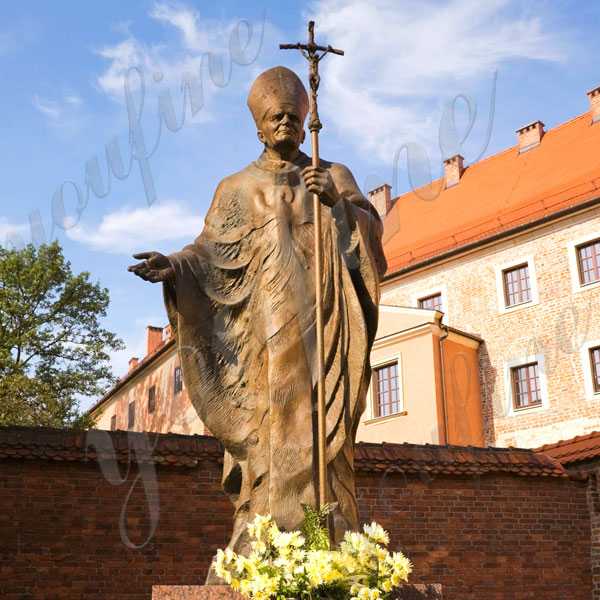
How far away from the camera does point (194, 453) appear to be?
10.7m

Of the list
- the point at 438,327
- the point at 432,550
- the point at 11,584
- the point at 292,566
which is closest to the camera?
the point at 292,566

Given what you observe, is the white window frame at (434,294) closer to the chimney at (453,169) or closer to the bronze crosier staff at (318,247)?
the chimney at (453,169)

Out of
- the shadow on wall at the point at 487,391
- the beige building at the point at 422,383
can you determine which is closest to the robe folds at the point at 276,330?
the beige building at the point at 422,383

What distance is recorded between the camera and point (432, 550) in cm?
1168

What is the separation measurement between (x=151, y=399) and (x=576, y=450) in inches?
1014

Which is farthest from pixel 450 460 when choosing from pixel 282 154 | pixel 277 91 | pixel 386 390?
pixel 386 390

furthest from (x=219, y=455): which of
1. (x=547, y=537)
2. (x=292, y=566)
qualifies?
(x=292, y=566)

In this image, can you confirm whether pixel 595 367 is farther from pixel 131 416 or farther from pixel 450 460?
pixel 131 416

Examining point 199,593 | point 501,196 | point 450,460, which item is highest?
point 501,196

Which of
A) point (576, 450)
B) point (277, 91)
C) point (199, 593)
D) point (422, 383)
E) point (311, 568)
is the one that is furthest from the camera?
point (422, 383)

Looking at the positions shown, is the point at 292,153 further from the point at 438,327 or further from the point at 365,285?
the point at 438,327

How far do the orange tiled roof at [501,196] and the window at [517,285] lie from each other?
4.17 ft

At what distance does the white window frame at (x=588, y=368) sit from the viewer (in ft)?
77.3

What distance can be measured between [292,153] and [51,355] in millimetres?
21730
